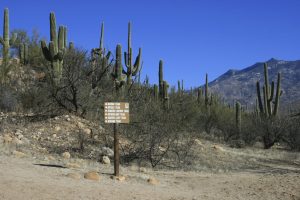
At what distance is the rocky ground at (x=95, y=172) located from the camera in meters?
11.0

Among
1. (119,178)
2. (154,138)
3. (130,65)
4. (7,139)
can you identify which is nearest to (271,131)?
(130,65)

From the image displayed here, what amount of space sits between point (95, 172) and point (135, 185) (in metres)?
1.08

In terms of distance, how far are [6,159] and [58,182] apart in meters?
3.44

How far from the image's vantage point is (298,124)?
3164cm

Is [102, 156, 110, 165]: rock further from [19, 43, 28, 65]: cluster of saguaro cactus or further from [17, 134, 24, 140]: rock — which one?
[19, 43, 28, 65]: cluster of saguaro cactus

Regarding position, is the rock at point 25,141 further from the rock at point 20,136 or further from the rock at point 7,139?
the rock at point 7,139

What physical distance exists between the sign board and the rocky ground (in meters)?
1.49

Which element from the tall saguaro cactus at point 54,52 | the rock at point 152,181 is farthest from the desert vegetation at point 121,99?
the rock at point 152,181

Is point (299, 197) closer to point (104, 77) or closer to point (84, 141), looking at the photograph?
point (84, 141)

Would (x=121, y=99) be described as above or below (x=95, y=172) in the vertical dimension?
above

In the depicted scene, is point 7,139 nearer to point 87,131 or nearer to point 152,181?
point 87,131

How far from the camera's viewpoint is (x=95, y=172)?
12758 mm

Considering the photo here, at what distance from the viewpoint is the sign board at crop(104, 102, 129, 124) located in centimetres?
Result: 1312

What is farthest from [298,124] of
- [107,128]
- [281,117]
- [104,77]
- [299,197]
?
[299,197]
